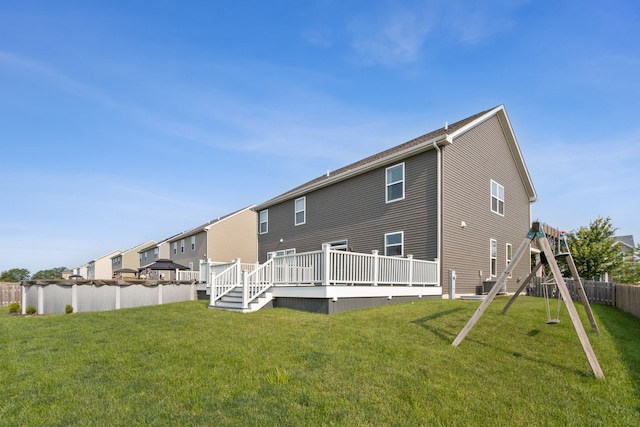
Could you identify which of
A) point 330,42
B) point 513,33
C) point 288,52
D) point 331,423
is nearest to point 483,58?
point 513,33

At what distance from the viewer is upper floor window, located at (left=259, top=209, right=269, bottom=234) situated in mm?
21416

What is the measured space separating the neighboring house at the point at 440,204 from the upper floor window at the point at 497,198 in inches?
1.8

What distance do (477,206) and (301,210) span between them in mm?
8167

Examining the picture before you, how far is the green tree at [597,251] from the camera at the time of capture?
66.4ft

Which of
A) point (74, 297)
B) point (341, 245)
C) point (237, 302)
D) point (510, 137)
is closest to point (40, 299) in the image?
point (74, 297)

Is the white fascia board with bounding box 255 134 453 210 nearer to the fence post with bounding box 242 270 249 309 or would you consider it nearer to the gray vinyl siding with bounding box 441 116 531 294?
the gray vinyl siding with bounding box 441 116 531 294

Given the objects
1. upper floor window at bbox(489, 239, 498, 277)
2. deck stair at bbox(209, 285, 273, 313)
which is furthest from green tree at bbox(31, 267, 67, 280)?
upper floor window at bbox(489, 239, 498, 277)

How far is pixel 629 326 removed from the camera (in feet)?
28.8

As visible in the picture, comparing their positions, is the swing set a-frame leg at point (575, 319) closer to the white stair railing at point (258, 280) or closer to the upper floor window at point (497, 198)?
the white stair railing at point (258, 280)

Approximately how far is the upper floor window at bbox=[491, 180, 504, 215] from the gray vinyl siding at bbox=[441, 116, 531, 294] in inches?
10.4

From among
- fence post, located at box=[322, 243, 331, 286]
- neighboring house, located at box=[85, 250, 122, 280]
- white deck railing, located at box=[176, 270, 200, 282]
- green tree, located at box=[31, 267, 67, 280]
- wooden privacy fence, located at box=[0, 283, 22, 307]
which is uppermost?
fence post, located at box=[322, 243, 331, 286]

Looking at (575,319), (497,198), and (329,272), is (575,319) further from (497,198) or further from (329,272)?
(497,198)

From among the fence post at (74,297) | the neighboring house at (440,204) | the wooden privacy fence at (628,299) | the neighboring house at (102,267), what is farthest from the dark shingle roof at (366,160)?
the neighboring house at (102,267)

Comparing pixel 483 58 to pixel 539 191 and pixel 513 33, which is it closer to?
pixel 513 33
